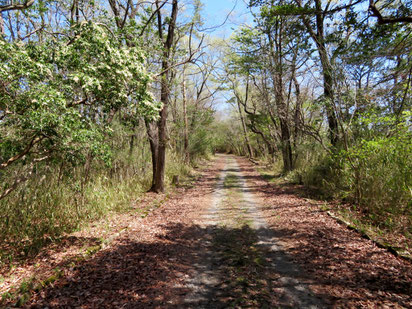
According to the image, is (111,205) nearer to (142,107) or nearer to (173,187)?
(142,107)

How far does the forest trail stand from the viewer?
3.09m

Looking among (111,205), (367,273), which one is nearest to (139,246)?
(111,205)

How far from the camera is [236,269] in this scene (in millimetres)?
3836

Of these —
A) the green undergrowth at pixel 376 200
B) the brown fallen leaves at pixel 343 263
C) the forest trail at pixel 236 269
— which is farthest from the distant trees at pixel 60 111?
the green undergrowth at pixel 376 200

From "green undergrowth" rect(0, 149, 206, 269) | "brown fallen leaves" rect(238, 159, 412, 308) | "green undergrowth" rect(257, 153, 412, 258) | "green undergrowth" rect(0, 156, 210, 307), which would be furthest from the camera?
"green undergrowth" rect(257, 153, 412, 258)

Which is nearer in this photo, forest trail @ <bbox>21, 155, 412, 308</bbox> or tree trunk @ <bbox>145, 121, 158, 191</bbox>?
forest trail @ <bbox>21, 155, 412, 308</bbox>

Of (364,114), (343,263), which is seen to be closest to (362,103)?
(364,114)

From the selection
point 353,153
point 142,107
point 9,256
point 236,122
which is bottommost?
point 9,256

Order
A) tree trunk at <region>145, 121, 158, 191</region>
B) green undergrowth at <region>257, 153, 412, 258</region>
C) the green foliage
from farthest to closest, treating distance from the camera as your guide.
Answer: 1. tree trunk at <region>145, 121, 158, 191</region>
2. green undergrowth at <region>257, 153, 412, 258</region>
3. the green foliage

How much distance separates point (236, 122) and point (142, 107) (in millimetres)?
32637

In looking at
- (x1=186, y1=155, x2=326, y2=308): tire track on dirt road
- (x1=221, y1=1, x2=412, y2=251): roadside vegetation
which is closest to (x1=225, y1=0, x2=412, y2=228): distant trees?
(x1=221, y1=1, x2=412, y2=251): roadside vegetation

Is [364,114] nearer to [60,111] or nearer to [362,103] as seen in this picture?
[362,103]

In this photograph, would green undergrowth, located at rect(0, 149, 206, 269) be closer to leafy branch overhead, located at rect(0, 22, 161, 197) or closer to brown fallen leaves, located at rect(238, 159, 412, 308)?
leafy branch overhead, located at rect(0, 22, 161, 197)

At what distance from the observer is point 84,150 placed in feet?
14.4
